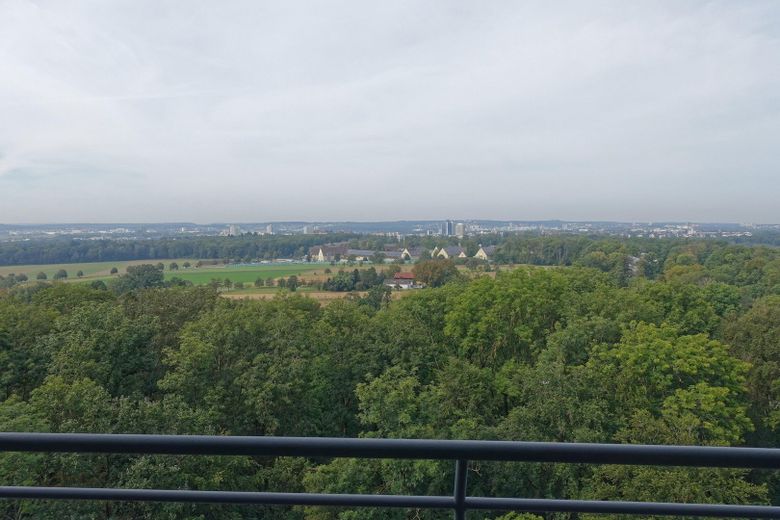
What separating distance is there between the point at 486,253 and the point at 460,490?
48.9 meters

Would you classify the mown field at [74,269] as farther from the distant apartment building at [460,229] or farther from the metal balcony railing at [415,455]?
the distant apartment building at [460,229]

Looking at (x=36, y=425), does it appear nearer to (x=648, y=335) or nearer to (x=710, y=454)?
(x=710, y=454)

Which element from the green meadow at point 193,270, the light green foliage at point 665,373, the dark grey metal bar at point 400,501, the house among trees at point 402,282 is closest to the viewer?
the dark grey metal bar at point 400,501

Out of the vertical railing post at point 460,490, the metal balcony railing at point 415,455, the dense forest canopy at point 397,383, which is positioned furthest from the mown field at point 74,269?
Answer: the vertical railing post at point 460,490

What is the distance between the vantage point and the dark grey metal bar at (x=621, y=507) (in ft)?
4.41

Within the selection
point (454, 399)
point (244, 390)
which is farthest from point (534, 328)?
point (244, 390)

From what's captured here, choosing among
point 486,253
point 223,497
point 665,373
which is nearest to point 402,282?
point 486,253

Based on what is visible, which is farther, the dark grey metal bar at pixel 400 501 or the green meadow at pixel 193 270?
the green meadow at pixel 193 270

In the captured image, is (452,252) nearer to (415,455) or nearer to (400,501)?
(400,501)

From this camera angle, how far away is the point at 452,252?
5109cm

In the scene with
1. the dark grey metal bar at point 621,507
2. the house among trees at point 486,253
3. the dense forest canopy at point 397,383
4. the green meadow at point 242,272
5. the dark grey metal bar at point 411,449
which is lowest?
the dense forest canopy at point 397,383

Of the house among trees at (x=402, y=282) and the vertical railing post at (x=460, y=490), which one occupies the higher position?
the vertical railing post at (x=460, y=490)

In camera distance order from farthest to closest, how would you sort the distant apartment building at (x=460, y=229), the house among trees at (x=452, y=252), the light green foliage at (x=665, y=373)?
the distant apartment building at (x=460, y=229) → the house among trees at (x=452, y=252) → the light green foliage at (x=665, y=373)

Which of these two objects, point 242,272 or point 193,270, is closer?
point 193,270
